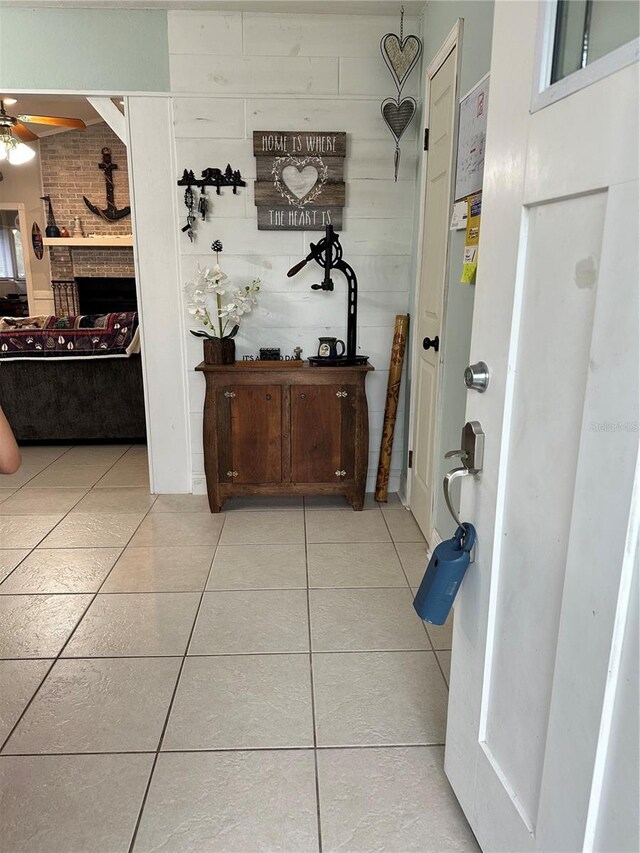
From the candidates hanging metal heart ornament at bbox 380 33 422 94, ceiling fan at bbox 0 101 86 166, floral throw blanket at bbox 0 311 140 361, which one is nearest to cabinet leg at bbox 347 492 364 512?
floral throw blanket at bbox 0 311 140 361

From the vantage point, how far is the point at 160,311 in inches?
135

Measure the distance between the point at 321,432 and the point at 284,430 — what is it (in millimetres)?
201

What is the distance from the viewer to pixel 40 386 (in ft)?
14.4

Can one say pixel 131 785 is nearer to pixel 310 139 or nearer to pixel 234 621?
pixel 234 621

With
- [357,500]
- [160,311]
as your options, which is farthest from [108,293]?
[357,500]

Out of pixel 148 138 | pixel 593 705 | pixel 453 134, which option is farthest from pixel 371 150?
pixel 593 705

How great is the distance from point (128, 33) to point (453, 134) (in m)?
1.87

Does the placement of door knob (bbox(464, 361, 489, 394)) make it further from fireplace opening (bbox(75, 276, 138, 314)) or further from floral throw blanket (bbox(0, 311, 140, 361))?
fireplace opening (bbox(75, 276, 138, 314))

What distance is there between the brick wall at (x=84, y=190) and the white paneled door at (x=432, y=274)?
19.6 feet

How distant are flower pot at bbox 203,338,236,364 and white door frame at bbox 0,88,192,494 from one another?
34 centimetres

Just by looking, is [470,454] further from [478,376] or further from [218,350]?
[218,350]

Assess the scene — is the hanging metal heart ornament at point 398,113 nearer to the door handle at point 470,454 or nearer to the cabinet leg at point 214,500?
the cabinet leg at point 214,500

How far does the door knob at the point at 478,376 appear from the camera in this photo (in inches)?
46.4

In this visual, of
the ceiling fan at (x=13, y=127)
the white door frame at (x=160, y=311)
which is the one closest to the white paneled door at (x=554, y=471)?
the white door frame at (x=160, y=311)
